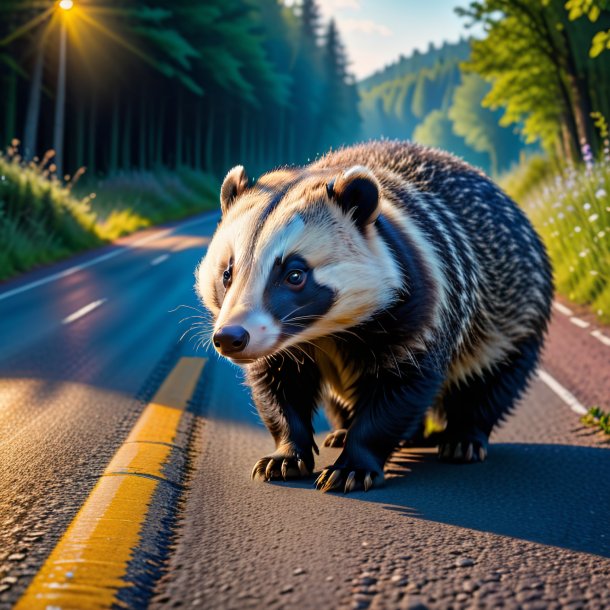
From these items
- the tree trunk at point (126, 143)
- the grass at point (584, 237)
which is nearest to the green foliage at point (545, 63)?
the grass at point (584, 237)

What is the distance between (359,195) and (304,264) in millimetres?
397

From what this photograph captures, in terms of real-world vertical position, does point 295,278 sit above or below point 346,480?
above

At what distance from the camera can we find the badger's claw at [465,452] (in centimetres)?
444

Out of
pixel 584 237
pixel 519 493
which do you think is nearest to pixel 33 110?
pixel 584 237

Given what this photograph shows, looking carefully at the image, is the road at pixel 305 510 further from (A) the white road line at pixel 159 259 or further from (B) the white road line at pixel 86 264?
(A) the white road line at pixel 159 259

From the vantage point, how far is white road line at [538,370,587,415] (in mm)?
6039

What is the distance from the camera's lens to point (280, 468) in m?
3.83

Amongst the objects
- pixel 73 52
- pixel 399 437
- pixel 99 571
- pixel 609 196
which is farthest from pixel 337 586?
pixel 73 52

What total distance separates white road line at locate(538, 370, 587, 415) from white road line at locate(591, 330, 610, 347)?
1.00 m

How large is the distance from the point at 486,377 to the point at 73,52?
33.8m

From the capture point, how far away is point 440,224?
435 cm

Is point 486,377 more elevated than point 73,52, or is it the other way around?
point 73,52

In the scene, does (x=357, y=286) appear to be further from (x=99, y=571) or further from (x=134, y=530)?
(x=99, y=571)

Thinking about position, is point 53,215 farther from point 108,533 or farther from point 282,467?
point 108,533
